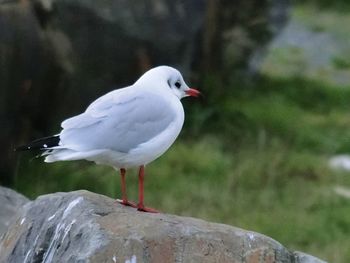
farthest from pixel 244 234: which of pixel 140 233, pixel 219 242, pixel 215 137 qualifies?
pixel 215 137

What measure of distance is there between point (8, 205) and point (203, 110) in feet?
11.5

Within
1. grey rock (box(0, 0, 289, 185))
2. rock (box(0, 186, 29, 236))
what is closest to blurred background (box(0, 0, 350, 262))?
grey rock (box(0, 0, 289, 185))

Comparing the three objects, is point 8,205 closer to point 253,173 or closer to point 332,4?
point 253,173

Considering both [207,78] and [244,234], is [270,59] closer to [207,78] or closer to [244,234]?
[207,78]

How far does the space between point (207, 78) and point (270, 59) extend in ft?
7.64

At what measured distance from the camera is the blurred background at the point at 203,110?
675cm

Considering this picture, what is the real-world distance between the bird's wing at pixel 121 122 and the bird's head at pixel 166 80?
2.2 inches

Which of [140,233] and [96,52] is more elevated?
[96,52]

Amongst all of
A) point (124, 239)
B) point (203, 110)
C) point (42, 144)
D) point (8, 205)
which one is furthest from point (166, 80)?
point (203, 110)

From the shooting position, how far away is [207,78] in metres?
8.92

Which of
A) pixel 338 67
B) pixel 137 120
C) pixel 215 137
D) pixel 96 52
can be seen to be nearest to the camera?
pixel 137 120

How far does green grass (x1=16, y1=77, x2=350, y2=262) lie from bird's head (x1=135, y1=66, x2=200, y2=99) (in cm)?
245

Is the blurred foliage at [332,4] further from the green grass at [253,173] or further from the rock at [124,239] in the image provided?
the rock at [124,239]

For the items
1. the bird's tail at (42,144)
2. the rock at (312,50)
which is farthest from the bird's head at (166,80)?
the rock at (312,50)
